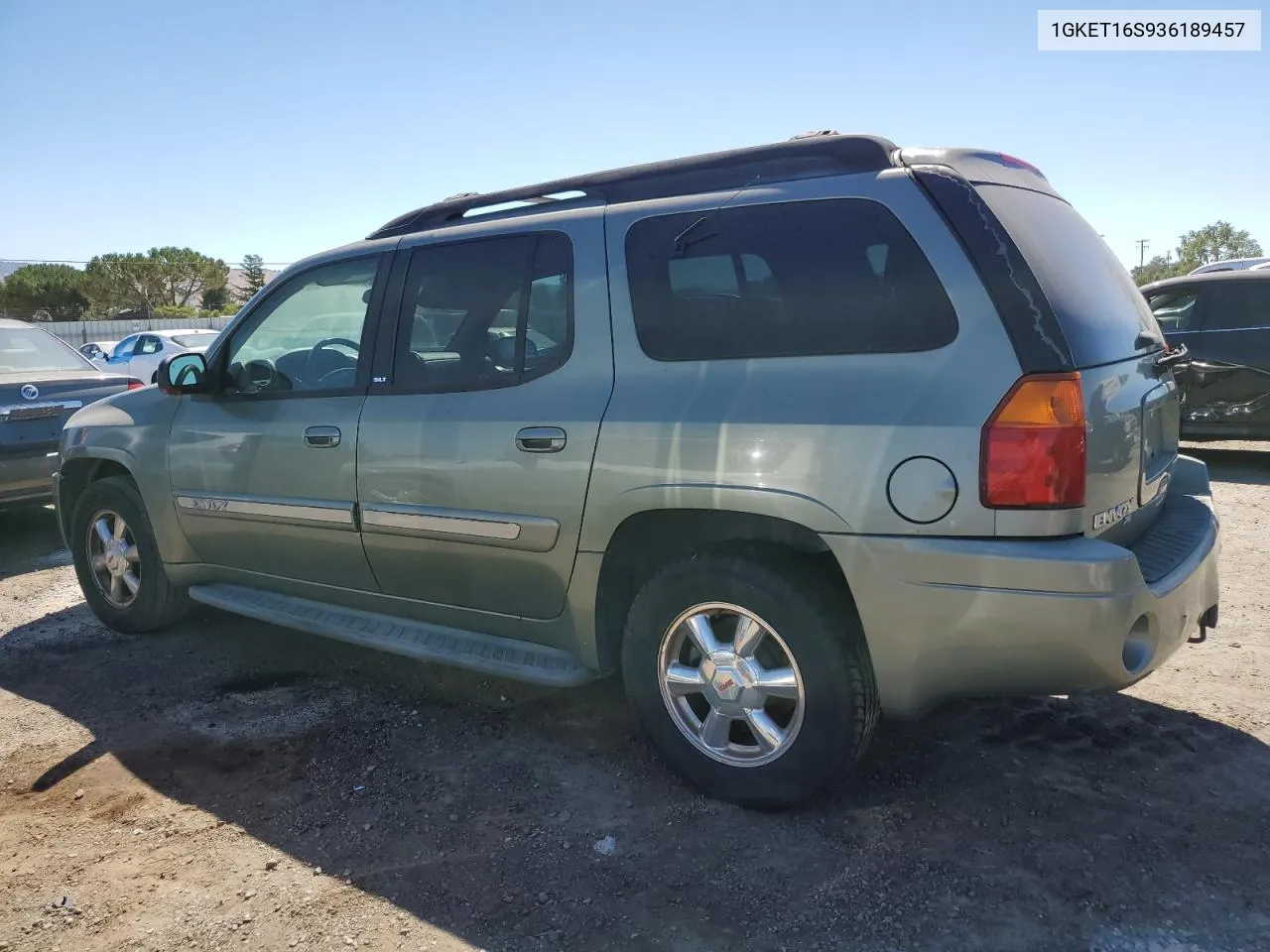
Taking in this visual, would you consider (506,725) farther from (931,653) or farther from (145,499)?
(145,499)

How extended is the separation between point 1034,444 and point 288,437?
2.83 m

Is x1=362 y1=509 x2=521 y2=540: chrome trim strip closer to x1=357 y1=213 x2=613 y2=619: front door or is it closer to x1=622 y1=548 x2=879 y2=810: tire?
x1=357 y1=213 x2=613 y2=619: front door

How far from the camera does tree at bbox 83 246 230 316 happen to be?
1876 inches

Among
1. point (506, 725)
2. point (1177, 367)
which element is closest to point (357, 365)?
point (506, 725)

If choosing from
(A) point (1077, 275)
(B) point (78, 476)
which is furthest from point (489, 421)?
(B) point (78, 476)

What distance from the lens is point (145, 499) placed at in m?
4.57

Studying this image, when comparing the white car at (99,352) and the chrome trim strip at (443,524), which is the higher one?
the white car at (99,352)

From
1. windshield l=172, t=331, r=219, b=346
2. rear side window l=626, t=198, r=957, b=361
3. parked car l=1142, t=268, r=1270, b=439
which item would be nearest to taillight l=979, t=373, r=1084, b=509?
rear side window l=626, t=198, r=957, b=361

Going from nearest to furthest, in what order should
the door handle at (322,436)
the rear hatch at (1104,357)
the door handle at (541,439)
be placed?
1. the rear hatch at (1104,357)
2. the door handle at (541,439)
3. the door handle at (322,436)

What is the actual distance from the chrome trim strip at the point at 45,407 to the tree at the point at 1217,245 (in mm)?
56514

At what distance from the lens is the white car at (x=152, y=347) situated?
1587cm

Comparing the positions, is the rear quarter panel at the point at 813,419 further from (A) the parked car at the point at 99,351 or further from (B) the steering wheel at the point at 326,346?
(A) the parked car at the point at 99,351

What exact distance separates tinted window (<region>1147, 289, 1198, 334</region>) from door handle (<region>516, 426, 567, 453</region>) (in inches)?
292

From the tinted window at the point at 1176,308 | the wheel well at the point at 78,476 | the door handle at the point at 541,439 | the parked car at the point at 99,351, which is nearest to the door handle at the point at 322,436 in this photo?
the door handle at the point at 541,439
